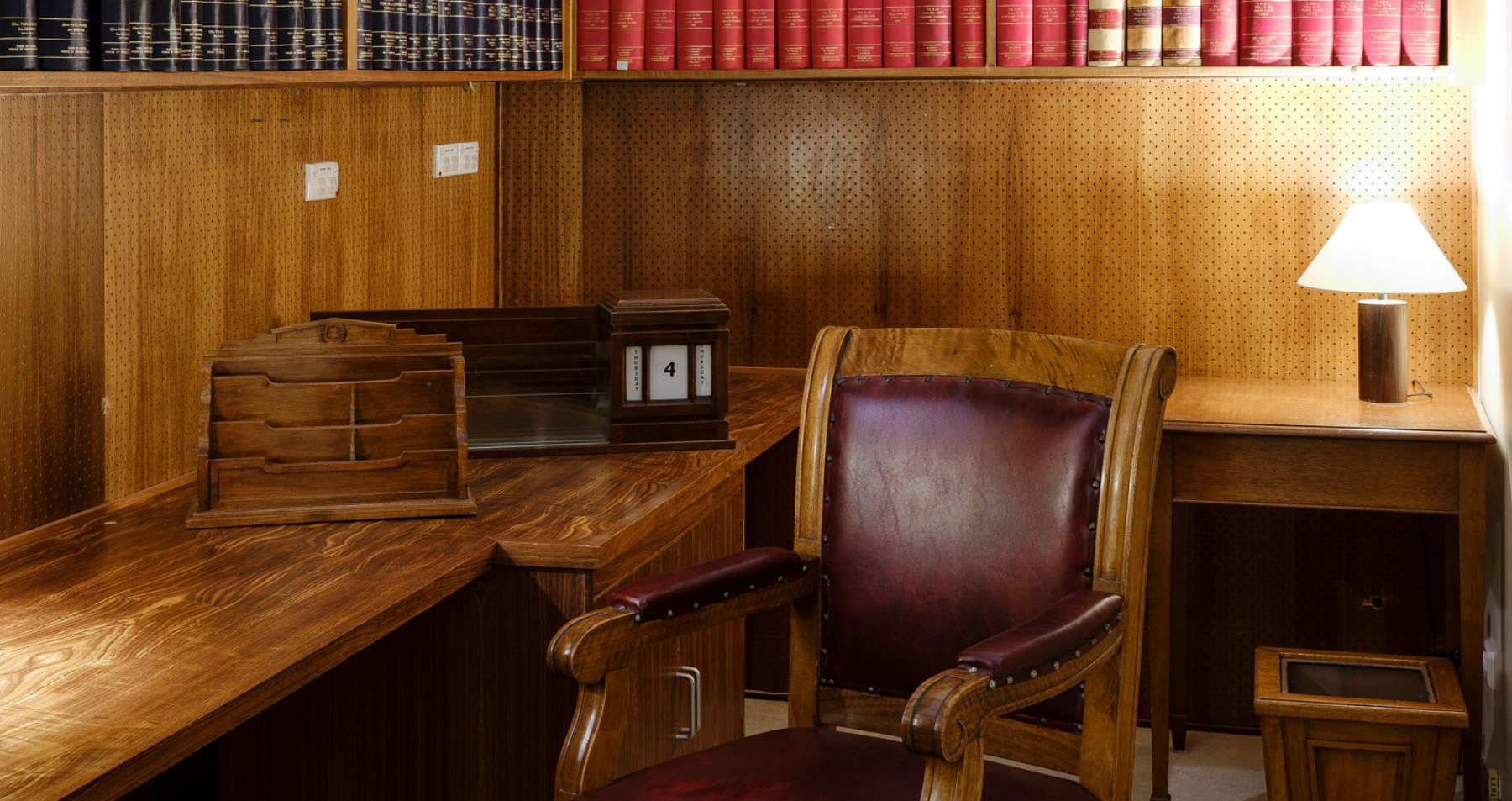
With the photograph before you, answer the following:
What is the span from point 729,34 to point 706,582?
1794 mm

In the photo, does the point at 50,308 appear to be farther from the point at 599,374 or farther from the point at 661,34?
the point at 661,34

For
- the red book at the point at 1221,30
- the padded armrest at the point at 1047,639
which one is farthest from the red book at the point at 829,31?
the padded armrest at the point at 1047,639

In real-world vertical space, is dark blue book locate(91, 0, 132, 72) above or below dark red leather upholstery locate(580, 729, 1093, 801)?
above

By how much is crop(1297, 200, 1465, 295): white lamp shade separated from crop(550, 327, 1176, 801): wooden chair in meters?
1.23

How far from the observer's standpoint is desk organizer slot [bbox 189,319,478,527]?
2.04 m

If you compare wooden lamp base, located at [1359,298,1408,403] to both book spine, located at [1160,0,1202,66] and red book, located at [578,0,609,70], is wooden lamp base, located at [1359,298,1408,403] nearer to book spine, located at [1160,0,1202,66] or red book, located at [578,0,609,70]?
book spine, located at [1160,0,1202,66]

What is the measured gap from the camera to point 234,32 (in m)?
2.10

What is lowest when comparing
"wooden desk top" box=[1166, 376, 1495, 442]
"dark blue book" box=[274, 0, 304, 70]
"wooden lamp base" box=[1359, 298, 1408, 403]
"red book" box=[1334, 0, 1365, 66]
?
"wooden desk top" box=[1166, 376, 1495, 442]

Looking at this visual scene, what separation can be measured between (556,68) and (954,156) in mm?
873

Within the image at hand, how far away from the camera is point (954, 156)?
3.46m

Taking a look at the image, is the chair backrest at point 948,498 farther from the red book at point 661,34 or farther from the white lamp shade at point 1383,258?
the red book at point 661,34

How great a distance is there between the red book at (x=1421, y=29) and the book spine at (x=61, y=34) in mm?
2331

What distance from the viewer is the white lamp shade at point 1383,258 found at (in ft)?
9.41

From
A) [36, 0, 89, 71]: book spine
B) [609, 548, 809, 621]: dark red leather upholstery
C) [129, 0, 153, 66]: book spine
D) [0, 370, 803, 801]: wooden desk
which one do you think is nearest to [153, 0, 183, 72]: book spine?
[129, 0, 153, 66]: book spine
